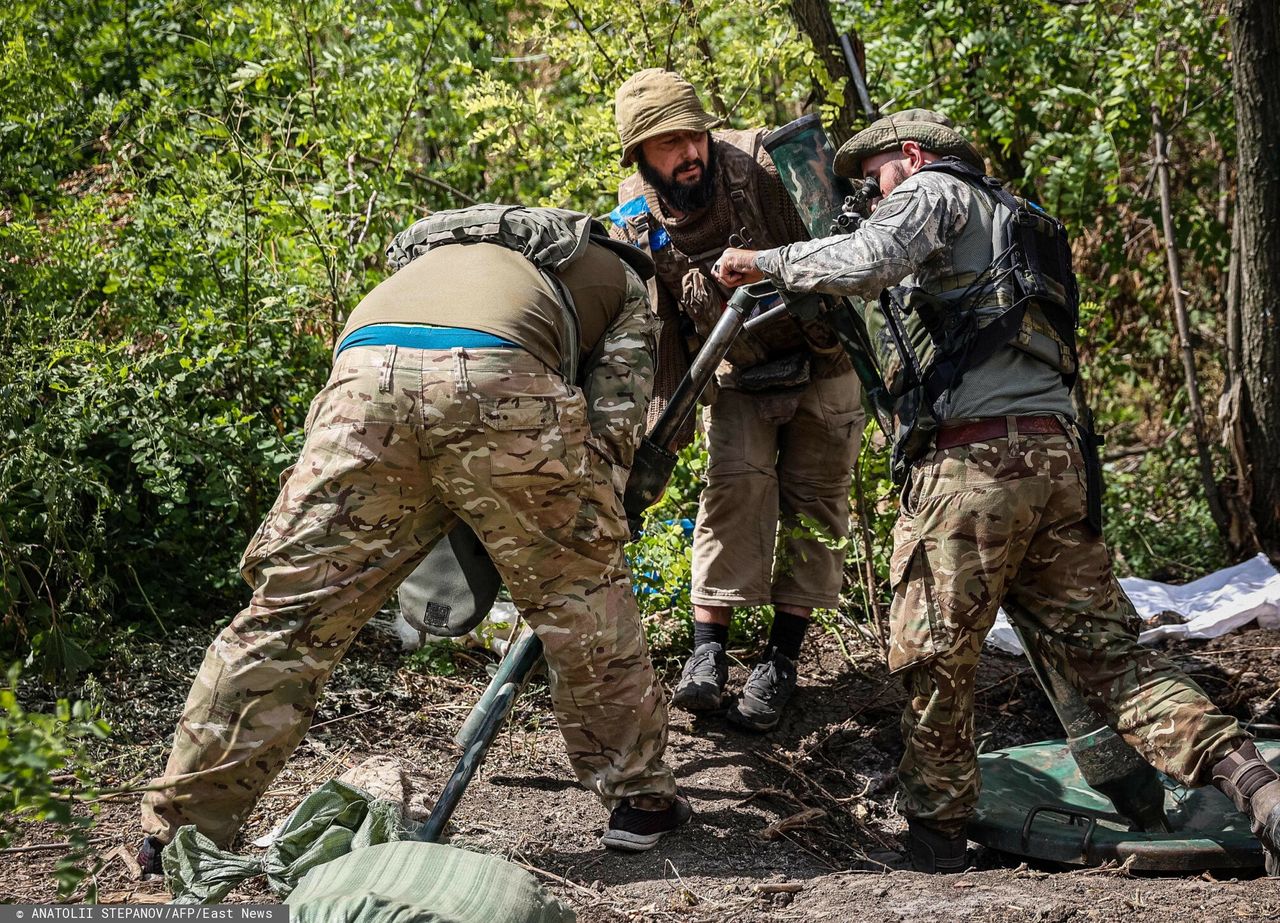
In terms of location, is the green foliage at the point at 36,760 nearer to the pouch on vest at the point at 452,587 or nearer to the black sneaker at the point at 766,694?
the pouch on vest at the point at 452,587

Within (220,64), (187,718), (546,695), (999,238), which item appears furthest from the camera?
(220,64)

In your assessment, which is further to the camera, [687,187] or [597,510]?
[687,187]

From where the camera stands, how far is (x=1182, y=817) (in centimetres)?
368

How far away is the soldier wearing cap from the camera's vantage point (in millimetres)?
4070

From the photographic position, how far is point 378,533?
3.04m

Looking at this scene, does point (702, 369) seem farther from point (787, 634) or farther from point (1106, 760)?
point (1106, 760)

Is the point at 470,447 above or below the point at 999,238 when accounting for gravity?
below

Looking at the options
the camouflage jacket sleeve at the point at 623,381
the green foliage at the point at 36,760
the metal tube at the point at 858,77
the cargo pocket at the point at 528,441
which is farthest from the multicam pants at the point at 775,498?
the green foliage at the point at 36,760

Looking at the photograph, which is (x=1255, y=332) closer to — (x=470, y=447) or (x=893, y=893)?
(x=893, y=893)

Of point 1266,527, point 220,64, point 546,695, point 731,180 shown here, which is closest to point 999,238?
point 731,180

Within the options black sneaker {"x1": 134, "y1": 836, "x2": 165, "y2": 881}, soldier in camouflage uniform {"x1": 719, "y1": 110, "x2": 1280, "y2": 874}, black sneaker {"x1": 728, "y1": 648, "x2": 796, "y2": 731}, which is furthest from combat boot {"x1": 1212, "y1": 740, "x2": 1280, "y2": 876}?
black sneaker {"x1": 134, "y1": 836, "x2": 165, "y2": 881}

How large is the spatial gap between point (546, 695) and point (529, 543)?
1.65m

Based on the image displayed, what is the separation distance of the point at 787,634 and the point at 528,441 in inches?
70.2

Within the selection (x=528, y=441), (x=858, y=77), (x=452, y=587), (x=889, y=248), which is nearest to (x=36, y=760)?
(x=528, y=441)
